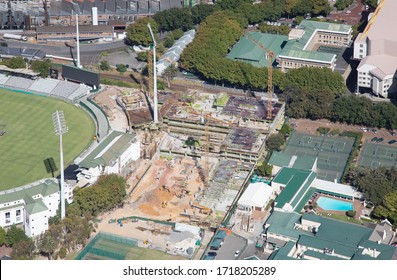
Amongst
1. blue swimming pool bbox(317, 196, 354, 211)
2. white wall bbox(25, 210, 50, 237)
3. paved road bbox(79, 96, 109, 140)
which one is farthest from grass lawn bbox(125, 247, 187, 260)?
paved road bbox(79, 96, 109, 140)

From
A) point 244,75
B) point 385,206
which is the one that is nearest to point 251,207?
point 385,206

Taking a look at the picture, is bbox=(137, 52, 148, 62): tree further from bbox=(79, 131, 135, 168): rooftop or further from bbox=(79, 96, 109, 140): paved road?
bbox=(79, 131, 135, 168): rooftop

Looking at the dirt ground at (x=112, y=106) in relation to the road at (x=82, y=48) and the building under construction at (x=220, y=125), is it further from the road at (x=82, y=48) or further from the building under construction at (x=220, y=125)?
the road at (x=82, y=48)

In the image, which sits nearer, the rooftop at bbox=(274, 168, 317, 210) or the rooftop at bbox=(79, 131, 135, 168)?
the rooftop at bbox=(274, 168, 317, 210)

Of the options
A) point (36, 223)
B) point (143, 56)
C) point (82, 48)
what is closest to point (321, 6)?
point (143, 56)

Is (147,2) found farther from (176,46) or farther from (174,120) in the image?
(174,120)
